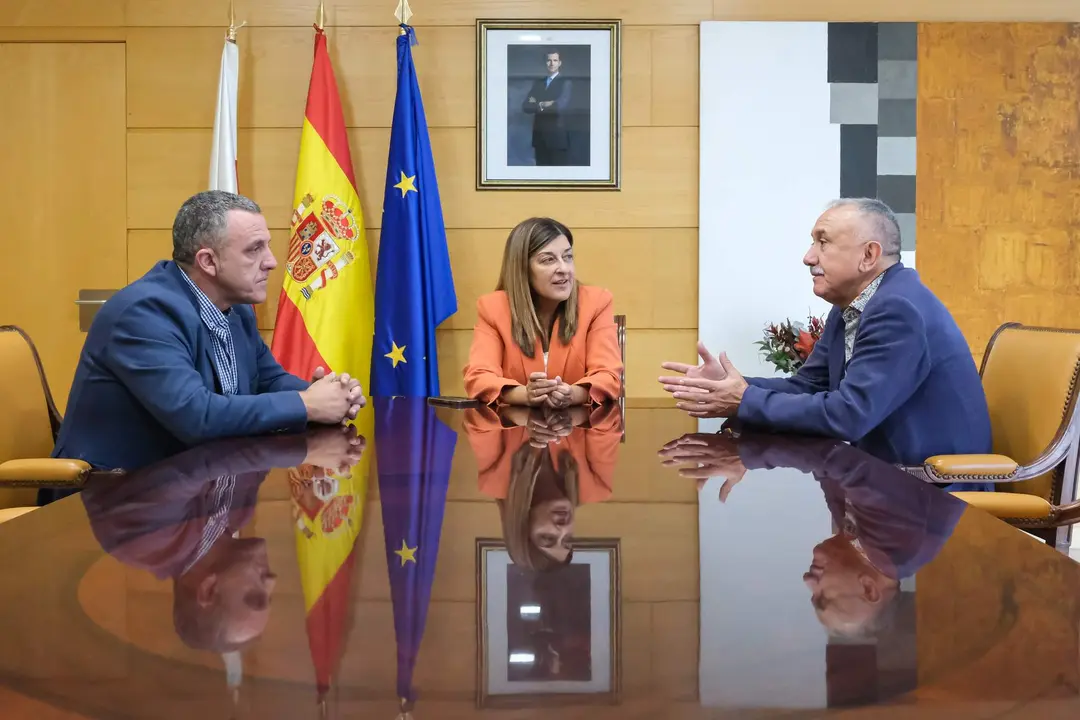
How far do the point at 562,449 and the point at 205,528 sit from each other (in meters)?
0.79

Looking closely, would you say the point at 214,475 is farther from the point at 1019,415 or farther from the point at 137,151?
the point at 137,151

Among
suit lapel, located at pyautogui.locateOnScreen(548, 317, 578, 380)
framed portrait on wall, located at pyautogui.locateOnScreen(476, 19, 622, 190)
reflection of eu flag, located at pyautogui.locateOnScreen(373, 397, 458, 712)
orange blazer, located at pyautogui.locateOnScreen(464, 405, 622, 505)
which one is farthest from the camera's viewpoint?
framed portrait on wall, located at pyautogui.locateOnScreen(476, 19, 622, 190)

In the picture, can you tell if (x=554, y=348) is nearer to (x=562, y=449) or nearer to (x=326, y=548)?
(x=562, y=449)

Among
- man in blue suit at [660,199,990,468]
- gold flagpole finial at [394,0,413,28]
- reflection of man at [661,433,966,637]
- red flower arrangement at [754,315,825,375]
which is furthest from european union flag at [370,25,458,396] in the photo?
reflection of man at [661,433,966,637]

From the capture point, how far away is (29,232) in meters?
4.59

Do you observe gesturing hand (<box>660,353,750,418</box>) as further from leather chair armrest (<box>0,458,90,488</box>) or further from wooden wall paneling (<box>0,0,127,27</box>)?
wooden wall paneling (<box>0,0,127,27</box>)

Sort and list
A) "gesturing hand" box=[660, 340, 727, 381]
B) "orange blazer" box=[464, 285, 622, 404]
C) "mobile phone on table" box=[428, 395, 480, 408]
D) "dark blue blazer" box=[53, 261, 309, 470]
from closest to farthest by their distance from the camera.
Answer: "dark blue blazer" box=[53, 261, 309, 470], "gesturing hand" box=[660, 340, 727, 381], "mobile phone on table" box=[428, 395, 480, 408], "orange blazer" box=[464, 285, 622, 404]

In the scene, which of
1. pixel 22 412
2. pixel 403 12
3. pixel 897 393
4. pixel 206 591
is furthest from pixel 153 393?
pixel 403 12

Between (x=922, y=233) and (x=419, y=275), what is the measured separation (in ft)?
7.81

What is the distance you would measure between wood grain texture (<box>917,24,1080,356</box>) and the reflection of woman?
9.30ft

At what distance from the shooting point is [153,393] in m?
1.98

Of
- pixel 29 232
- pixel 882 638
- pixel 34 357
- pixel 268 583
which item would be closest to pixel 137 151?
pixel 29 232

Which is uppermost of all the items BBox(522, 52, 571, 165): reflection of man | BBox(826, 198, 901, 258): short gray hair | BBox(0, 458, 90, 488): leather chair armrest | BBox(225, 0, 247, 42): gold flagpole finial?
BBox(225, 0, 247, 42): gold flagpole finial

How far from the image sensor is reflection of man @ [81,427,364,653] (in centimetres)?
72
